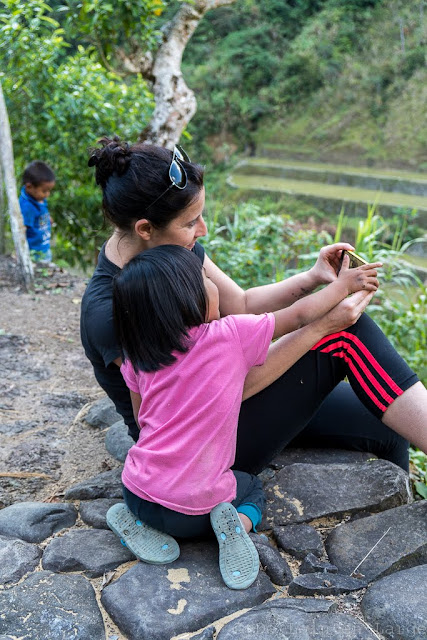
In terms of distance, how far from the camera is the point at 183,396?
59.8 inches

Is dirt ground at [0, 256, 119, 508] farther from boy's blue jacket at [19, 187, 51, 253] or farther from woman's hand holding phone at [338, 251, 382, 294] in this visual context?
woman's hand holding phone at [338, 251, 382, 294]

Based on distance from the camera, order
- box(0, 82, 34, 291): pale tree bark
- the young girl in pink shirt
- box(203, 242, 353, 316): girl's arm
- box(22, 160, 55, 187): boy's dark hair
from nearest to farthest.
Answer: the young girl in pink shirt, box(203, 242, 353, 316): girl's arm, box(0, 82, 34, 291): pale tree bark, box(22, 160, 55, 187): boy's dark hair

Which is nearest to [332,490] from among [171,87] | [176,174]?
[176,174]

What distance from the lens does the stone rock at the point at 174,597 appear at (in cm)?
142

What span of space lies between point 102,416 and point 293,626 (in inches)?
51.8

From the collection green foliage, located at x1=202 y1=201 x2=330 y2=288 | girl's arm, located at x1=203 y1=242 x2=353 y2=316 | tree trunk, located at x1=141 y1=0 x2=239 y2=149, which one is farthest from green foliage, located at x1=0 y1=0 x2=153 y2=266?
girl's arm, located at x1=203 y1=242 x2=353 y2=316

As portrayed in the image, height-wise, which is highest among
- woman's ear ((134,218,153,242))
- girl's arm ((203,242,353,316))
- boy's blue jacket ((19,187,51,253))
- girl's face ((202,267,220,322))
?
woman's ear ((134,218,153,242))

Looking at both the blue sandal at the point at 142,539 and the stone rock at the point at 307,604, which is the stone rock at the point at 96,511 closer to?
the blue sandal at the point at 142,539

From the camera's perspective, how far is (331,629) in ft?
4.64

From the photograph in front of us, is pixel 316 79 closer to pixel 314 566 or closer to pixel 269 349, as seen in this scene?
pixel 269 349

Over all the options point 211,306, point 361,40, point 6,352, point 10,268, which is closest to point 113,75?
point 10,268

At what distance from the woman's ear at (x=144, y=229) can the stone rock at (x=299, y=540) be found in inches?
32.9

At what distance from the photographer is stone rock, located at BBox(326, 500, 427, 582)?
1.65m

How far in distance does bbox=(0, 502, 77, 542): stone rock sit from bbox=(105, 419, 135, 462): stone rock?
0.37 meters
